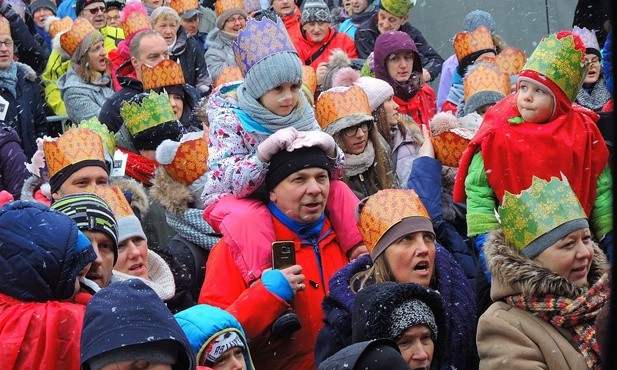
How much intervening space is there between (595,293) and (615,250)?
8.48ft

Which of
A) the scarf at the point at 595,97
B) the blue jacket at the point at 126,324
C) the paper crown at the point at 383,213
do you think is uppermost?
the blue jacket at the point at 126,324

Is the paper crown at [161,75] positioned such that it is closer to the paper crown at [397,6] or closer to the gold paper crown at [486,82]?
the gold paper crown at [486,82]

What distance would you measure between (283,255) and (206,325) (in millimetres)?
711

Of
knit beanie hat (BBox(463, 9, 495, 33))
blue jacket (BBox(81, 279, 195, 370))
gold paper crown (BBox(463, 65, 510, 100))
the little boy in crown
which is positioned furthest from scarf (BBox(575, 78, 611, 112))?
blue jacket (BBox(81, 279, 195, 370))

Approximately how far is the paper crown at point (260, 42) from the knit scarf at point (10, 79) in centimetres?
458

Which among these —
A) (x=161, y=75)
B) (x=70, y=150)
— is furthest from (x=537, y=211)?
(x=161, y=75)

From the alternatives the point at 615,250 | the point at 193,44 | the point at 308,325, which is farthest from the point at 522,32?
the point at 615,250

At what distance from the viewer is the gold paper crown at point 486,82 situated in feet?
27.3

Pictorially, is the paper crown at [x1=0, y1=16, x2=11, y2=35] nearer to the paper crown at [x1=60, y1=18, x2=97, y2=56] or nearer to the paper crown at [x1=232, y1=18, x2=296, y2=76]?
the paper crown at [x1=60, y1=18, x2=97, y2=56]

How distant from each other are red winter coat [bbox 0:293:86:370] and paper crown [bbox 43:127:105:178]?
2.34 metres

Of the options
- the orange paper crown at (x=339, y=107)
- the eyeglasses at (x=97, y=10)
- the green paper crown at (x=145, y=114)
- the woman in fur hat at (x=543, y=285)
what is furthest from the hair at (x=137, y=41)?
the woman in fur hat at (x=543, y=285)

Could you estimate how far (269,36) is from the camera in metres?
6.29

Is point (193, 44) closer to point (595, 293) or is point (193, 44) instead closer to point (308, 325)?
point (308, 325)

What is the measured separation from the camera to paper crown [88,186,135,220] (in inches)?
237
